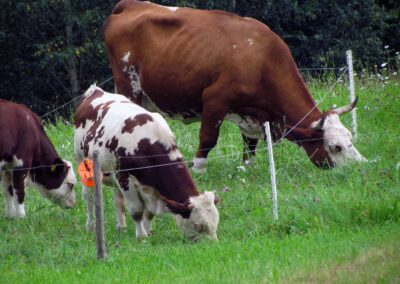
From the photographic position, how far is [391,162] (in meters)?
13.4

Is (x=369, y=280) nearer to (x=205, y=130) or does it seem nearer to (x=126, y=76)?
(x=205, y=130)

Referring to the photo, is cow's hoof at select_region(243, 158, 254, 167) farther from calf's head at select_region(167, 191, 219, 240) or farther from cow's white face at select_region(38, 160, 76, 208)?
calf's head at select_region(167, 191, 219, 240)

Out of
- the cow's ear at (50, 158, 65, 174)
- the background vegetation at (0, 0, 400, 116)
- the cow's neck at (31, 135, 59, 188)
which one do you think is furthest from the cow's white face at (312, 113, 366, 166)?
the background vegetation at (0, 0, 400, 116)

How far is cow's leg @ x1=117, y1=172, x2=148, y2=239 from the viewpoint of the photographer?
38.1ft

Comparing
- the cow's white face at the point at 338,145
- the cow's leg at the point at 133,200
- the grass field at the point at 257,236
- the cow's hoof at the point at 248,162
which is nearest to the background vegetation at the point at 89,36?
the cow's hoof at the point at 248,162

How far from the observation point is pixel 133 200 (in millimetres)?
11688

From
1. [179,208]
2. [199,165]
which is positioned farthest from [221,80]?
[179,208]

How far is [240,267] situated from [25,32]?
25450 mm

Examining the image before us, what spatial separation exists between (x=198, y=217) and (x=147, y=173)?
2.84 feet

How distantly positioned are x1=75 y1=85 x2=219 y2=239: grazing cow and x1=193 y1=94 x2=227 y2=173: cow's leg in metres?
2.25

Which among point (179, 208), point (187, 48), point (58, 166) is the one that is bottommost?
point (58, 166)

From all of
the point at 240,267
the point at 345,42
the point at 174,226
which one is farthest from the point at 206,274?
the point at 345,42

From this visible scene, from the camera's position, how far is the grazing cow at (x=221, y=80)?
46.1 ft

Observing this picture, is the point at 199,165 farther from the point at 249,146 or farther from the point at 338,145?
the point at 338,145
